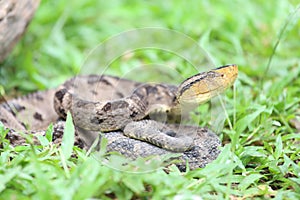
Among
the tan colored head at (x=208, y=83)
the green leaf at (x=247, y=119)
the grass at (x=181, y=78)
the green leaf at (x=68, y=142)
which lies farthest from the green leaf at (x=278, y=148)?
the green leaf at (x=68, y=142)

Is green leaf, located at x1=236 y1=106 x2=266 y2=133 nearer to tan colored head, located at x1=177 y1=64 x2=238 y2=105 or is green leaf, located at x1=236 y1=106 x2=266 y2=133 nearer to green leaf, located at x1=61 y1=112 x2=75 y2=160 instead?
tan colored head, located at x1=177 y1=64 x2=238 y2=105

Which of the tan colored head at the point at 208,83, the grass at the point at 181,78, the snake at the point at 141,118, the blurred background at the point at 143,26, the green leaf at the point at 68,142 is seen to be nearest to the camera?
the grass at the point at 181,78

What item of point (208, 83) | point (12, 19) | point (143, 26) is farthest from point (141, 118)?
point (143, 26)

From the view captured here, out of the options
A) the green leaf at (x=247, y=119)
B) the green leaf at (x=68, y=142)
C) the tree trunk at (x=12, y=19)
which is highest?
the tree trunk at (x=12, y=19)

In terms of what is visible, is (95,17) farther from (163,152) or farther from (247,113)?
(163,152)

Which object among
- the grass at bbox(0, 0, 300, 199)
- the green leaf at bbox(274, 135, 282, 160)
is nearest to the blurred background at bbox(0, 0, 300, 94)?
the grass at bbox(0, 0, 300, 199)

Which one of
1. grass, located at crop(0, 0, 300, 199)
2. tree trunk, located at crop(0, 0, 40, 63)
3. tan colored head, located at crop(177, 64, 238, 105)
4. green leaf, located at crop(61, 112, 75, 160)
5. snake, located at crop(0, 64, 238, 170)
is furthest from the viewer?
tree trunk, located at crop(0, 0, 40, 63)

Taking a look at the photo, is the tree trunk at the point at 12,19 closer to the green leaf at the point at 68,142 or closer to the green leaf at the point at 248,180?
the green leaf at the point at 68,142
